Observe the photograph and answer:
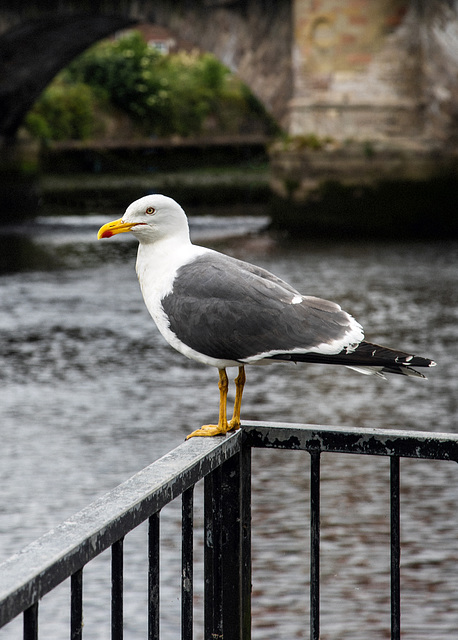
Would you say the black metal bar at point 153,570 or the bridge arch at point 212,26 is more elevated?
the bridge arch at point 212,26

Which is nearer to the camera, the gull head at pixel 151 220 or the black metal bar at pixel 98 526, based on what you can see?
the black metal bar at pixel 98 526

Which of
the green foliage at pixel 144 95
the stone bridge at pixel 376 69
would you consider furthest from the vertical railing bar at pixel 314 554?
the green foliage at pixel 144 95

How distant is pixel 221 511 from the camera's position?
229 centimetres

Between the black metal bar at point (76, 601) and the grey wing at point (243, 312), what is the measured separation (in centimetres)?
93

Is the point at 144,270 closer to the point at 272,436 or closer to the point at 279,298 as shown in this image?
the point at 279,298

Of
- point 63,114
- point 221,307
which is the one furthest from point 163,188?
point 221,307

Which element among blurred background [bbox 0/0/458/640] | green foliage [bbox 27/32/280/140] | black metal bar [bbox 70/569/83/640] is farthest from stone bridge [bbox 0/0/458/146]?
black metal bar [bbox 70/569/83/640]

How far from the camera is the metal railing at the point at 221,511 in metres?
1.80

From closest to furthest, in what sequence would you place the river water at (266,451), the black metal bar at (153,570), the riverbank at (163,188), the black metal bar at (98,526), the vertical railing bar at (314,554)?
the black metal bar at (98,526) → the black metal bar at (153,570) → the vertical railing bar at (314,554) → the river water at (266,451) → the riverbank at (163,188)

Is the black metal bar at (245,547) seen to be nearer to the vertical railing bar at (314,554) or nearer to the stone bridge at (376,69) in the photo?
the vertical railing bar at (314,554)

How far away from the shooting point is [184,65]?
38.7 metres

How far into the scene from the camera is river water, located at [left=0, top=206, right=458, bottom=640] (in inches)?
168

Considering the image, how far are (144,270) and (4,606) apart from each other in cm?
128

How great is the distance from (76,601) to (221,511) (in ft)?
2.12
